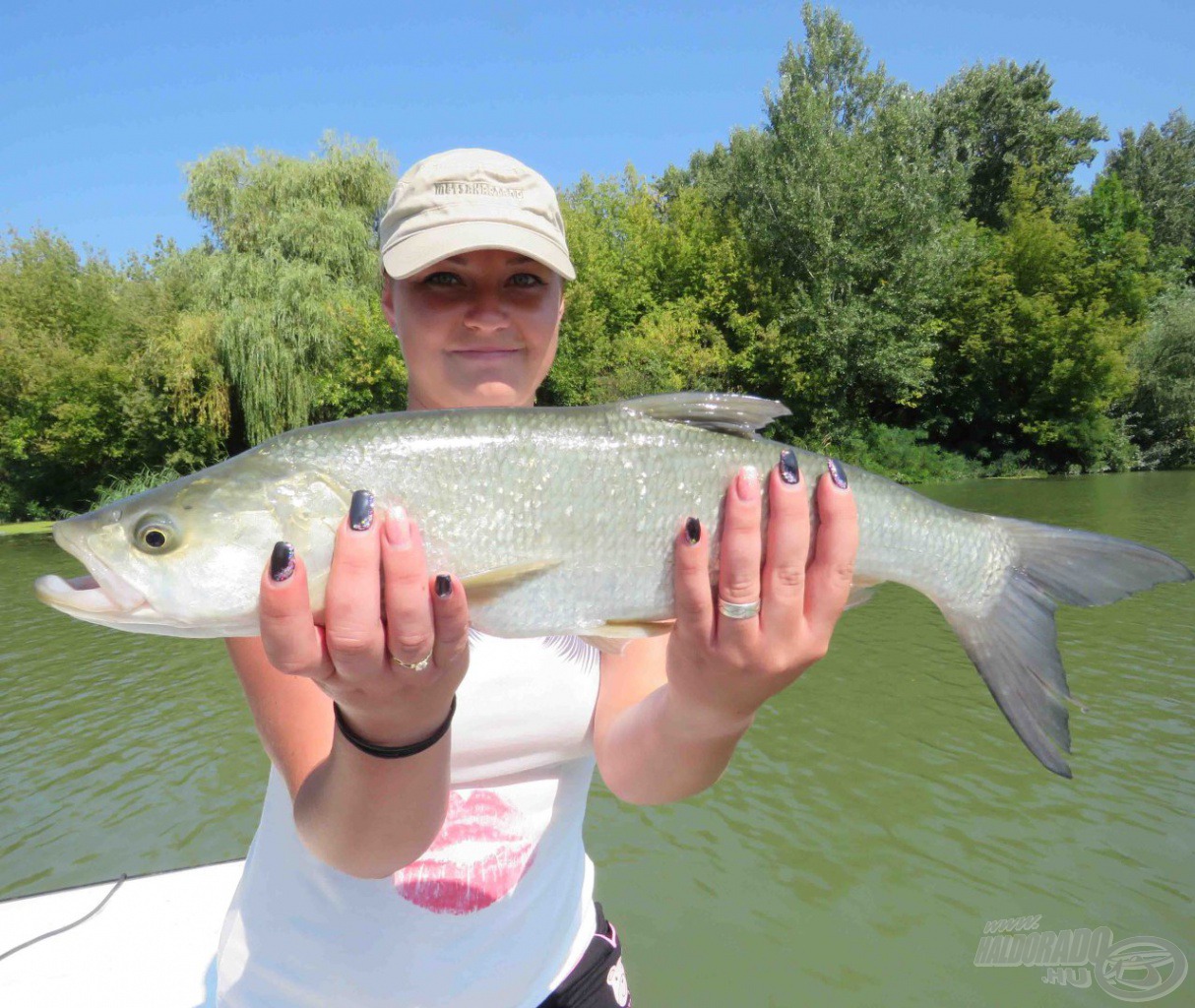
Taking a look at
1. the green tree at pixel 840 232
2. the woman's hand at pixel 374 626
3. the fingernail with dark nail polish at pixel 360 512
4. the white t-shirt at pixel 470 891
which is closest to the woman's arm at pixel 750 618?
the white t-shirt at pixel 470 891

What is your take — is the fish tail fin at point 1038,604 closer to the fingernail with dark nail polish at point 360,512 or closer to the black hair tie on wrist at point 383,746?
the black hair tie on wrist at point 383,746

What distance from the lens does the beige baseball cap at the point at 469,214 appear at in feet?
6.95

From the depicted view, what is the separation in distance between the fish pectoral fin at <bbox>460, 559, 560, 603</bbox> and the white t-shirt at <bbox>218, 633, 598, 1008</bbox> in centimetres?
29

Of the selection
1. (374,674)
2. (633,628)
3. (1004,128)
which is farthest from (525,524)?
(1004,128)

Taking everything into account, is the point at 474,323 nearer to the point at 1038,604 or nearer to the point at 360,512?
the point at 360,512

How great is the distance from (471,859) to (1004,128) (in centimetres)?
4963

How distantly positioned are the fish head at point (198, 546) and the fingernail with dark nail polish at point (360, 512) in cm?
18

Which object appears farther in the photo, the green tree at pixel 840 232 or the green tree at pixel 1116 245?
the green tree at pixel 1116 245

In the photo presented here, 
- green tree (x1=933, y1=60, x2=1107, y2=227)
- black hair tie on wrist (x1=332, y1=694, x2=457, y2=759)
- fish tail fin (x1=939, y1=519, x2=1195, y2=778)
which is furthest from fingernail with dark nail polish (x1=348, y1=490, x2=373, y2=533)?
green tree (x1=933, y1=60, x2=1107, y2=227)

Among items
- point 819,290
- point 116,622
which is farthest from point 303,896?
point 819,290

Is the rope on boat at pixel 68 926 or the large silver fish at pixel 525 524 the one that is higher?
the large silver fish at pixel 525 524

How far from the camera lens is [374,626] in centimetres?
151

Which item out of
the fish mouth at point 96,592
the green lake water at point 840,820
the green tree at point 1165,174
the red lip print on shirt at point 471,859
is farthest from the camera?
the green tree at point 1165,174

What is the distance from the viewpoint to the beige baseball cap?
212 cm
